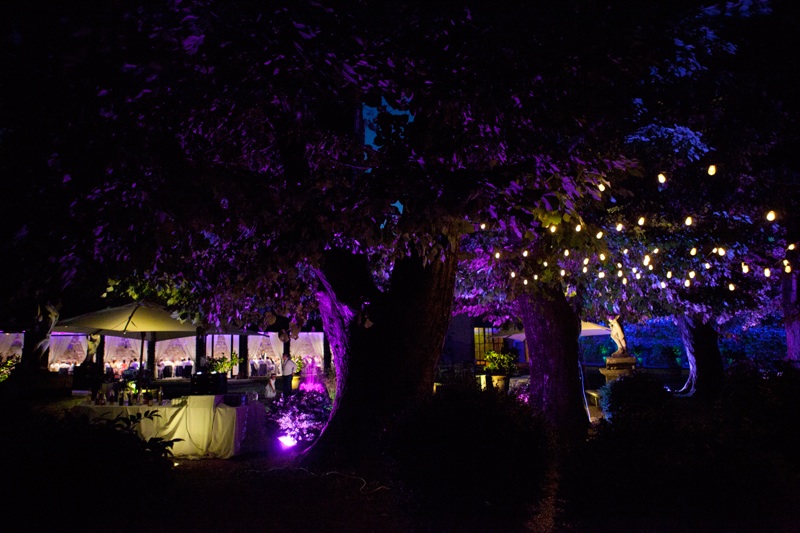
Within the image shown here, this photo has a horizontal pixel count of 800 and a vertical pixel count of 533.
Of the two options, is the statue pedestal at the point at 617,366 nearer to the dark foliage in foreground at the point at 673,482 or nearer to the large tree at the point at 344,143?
the large tree at the point at 344,143

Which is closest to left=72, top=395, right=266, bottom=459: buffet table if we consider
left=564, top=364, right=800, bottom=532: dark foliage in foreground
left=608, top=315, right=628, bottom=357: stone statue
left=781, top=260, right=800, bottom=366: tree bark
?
left=564, top=364, right=800, bottom=532: dark foliage in foreground

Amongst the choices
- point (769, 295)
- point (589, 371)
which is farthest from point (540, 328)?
point (589, 371)

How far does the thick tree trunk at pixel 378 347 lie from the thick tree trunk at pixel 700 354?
1917 cm

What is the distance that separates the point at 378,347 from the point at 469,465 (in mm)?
2777

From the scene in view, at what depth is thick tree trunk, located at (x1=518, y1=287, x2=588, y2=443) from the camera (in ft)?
39.2

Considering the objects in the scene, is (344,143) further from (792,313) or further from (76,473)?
(792,313)

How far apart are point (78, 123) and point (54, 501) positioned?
3269 mm

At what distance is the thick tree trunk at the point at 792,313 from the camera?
14047 mm

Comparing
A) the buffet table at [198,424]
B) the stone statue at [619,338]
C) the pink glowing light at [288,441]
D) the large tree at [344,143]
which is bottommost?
the pink glowing light at [288,441]

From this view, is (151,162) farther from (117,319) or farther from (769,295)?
(769,295)

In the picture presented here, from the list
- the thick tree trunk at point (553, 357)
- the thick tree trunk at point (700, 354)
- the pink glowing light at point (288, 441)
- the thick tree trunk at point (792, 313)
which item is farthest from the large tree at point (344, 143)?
the thick tree trunk at point (700, 354)

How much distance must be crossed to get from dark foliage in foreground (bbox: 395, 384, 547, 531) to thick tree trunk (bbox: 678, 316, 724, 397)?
20.5m

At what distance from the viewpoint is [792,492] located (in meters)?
6.45

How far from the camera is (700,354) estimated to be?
23.6 meters
